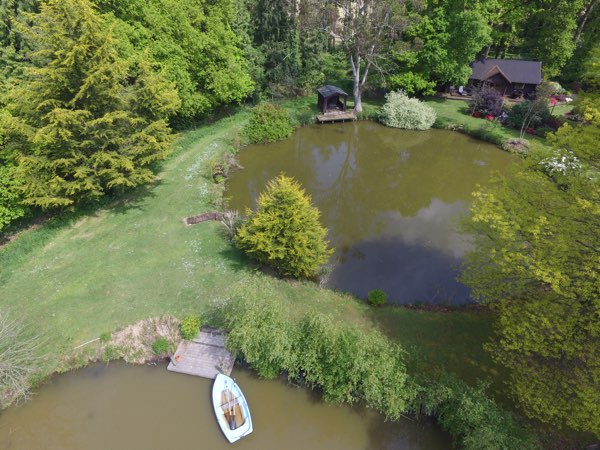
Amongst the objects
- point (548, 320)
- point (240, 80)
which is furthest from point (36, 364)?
point (240, 80)

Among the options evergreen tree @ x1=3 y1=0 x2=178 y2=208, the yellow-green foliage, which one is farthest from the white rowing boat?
evergreen tree @ x1=3 y1=0 x2=178 y2=208

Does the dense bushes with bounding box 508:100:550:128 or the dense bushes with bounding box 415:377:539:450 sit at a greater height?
the dense bushes with bounding box 508:100:550:128

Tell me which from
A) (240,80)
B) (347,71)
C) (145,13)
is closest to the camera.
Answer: (145,13)

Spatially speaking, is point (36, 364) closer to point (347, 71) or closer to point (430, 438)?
point (430, 438)

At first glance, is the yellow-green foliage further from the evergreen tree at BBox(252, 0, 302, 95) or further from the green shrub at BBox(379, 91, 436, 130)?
the evergreen tree at BBox(252, 0, 302, 95)

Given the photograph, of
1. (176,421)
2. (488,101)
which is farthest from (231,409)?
(488,101)

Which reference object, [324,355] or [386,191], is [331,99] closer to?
[386,191]
